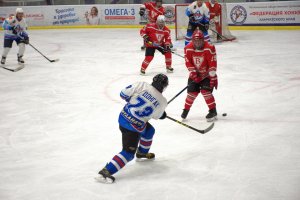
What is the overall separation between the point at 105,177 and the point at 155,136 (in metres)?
1.22

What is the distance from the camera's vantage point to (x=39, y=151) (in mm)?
4227

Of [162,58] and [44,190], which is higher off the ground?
[162,58]

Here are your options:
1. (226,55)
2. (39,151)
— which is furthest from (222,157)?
(226,55)

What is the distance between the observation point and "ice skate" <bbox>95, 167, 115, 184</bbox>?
342 cm

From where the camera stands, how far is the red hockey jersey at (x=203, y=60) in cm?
474

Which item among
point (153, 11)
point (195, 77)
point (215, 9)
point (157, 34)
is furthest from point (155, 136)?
point (215, 9)

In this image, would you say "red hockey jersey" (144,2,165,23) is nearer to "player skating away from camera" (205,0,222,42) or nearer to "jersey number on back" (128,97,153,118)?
"player skating away from camera" (205,0,222,42)

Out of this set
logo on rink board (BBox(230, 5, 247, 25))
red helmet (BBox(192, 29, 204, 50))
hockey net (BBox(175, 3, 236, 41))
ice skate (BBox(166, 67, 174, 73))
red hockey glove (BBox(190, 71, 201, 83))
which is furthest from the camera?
logo on rink board (BBox(230, 5, 247, 25))

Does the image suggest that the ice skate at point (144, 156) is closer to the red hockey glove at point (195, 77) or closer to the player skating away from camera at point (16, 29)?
the red hockey glove at point (195, 77)

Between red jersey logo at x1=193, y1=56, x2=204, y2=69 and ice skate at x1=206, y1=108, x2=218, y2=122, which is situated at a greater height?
red jersey logo at x1=193, y1=56, x2=204, y2=69

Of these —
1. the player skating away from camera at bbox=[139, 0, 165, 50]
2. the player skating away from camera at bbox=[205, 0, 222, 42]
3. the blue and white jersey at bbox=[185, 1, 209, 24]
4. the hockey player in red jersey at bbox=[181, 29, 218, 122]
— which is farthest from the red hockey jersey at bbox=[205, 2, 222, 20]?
the hockey player in red jersey at bbox=[181, 29, 218, 122]

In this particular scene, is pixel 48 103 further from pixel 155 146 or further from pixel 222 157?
pixel 222 157

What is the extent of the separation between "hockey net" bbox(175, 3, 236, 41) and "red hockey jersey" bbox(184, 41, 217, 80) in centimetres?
601

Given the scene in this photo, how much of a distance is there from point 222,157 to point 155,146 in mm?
690
